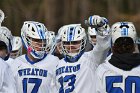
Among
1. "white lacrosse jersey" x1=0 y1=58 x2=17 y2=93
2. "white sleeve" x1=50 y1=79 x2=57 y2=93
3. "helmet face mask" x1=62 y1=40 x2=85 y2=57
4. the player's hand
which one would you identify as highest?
the player's hand

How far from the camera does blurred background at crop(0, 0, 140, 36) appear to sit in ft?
75.5

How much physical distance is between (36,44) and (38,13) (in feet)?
41.4

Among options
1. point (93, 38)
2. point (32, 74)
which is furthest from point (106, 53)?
point (93, 38)

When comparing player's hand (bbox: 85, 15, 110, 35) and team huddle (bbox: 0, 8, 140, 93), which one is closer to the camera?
team huddle (bbox: 0, 8, 140, 93)

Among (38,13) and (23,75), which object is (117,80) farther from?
(38,13)

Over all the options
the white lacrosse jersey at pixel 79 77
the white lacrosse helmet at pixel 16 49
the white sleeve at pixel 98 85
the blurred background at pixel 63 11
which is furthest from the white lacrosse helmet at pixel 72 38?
the blurred background at pixel 63 11

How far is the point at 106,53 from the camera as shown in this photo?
10586 mm

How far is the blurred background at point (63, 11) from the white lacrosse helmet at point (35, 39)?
35.5 ft

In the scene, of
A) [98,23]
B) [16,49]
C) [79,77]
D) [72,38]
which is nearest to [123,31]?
[98,23]

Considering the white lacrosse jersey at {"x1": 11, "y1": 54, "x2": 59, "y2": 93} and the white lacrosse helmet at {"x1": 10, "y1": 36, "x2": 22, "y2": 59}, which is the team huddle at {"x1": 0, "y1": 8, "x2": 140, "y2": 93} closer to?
the white lacrosse jersey at {"x1": 11, "y1": 54, "x2": 59, "y2": 93}

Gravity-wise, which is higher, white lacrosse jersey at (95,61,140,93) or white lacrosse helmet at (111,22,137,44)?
white lacrosse helmet at (111,22,137,44)

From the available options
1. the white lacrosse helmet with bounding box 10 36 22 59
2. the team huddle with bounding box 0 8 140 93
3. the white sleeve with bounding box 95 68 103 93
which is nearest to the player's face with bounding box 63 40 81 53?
the team huddle with bounding box 0 8 140 93

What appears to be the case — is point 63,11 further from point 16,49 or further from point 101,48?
point 101,48

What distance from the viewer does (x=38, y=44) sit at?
1131 cm
